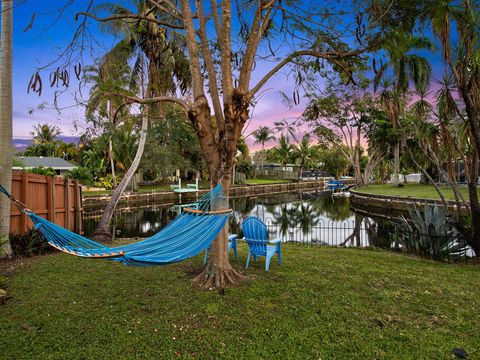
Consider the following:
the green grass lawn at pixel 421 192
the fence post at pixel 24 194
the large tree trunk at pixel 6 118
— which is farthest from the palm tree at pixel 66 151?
the large tree trunk at pixel 6 118

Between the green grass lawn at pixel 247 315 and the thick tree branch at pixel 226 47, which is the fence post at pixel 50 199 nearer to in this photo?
the green grass lawn at pixel 247 315

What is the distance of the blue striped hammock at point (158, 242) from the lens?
2418mm

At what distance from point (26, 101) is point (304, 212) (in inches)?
466

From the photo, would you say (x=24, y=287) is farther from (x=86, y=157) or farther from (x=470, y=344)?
(x=86, y=157)

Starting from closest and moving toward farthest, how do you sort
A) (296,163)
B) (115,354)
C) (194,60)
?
A: (115,354)
(194,60)
(296,163)

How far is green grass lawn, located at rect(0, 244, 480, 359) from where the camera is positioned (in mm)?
2086

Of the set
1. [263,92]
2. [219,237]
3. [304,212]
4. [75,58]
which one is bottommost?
[304,212]

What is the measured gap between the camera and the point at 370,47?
349cm

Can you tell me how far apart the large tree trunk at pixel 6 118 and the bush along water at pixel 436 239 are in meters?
6.35

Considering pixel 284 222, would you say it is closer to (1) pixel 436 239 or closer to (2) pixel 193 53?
(1) pixel 436 239

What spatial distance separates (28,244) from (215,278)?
3.42m

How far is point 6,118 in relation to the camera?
4.59 m

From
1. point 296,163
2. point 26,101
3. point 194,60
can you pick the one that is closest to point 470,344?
point 194,60

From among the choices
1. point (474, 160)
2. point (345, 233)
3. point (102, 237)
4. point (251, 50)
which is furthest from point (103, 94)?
point (345, 233)
